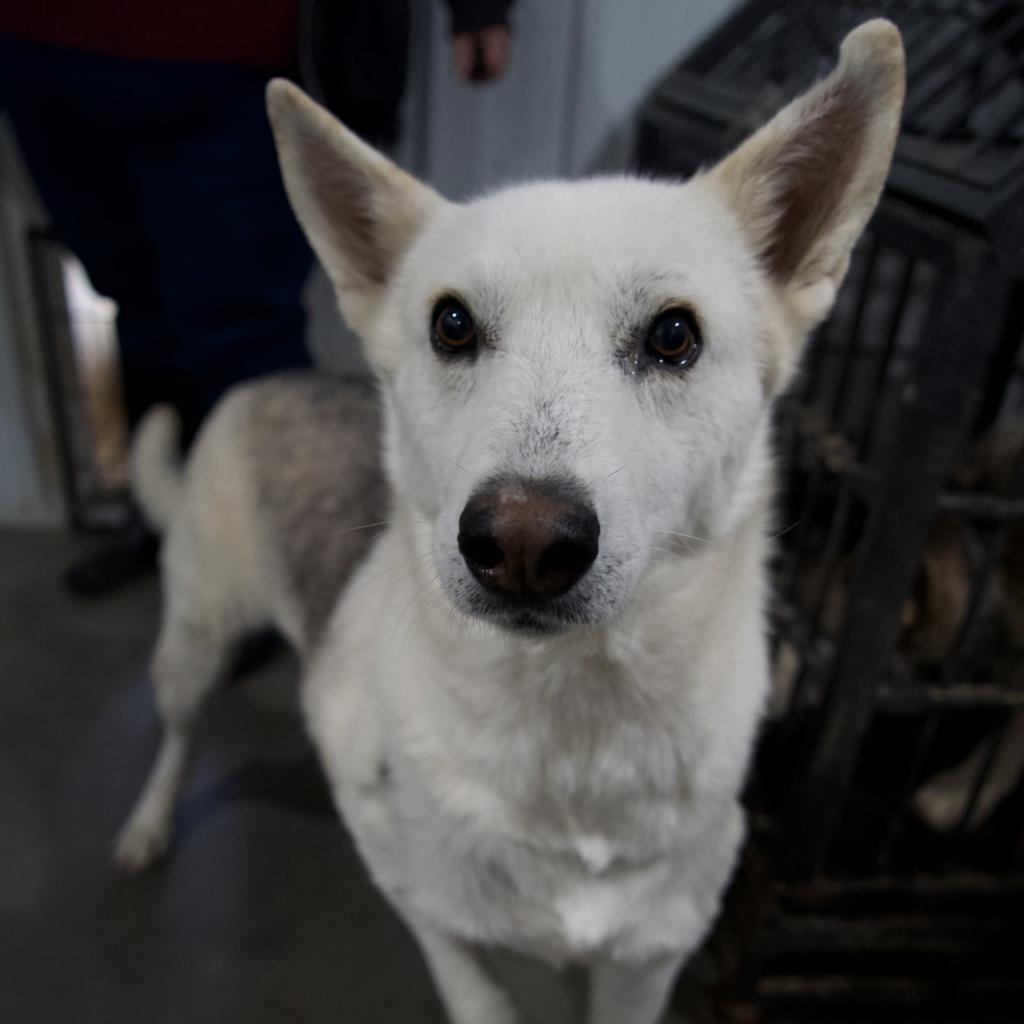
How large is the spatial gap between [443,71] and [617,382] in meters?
1.69

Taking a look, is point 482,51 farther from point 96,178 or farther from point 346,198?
point 96,178

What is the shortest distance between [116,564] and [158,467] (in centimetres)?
69

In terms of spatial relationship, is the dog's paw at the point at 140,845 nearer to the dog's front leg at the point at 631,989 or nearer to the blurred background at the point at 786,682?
the blurred background at the point at 786,682

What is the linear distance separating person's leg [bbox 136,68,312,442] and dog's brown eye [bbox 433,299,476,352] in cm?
100

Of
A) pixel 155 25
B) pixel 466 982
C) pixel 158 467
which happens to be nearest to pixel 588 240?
pixel 466 982

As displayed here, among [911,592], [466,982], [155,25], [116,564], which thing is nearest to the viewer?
[466,982]

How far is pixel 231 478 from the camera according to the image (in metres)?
1.55

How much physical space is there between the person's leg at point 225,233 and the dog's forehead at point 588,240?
934 millimetres

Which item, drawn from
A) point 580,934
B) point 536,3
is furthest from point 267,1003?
point 536,3

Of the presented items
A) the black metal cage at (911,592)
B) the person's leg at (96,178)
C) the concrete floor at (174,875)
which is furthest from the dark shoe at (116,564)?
the black metal cage at (911,592)

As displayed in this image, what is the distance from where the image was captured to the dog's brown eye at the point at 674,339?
856mm

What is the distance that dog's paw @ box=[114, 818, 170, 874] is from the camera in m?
1.65

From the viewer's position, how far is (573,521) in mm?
690

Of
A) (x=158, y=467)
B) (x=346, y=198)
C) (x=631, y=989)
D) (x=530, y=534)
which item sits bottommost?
(x=631, y=989)
